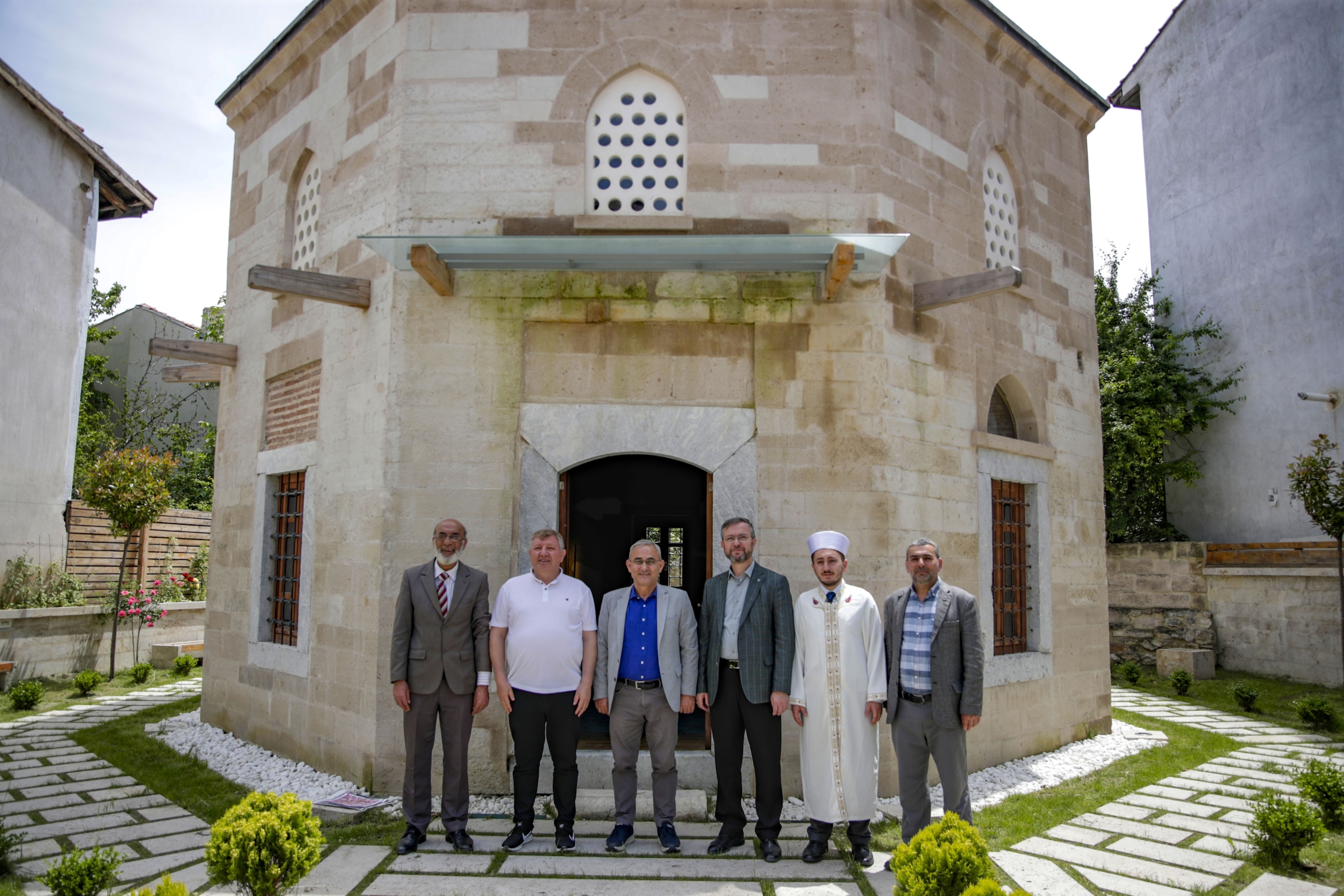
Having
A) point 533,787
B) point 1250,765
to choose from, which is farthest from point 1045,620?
point 533,787

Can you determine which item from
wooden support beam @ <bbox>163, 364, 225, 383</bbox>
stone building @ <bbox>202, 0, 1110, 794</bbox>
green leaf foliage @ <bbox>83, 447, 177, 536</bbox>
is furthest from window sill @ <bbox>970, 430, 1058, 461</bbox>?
green leaf foliage @ <bbox>83, 447, 177, 536</bbox>

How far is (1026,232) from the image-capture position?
870 centimetres

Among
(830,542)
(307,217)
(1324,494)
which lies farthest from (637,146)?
(1324,494)

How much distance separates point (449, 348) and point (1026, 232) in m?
5.74

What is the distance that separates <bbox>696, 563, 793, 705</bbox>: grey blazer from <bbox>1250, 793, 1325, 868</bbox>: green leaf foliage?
2.82 meters

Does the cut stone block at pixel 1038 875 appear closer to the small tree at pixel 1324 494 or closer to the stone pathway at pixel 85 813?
the stone pathway at pixel 85 813

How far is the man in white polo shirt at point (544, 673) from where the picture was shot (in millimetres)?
5051

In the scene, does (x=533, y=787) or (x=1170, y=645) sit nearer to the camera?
(x=533, y=787)

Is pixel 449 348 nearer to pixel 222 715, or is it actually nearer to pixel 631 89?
pixel 631 89

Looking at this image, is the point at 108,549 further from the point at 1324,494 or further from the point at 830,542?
the point at 1324,494

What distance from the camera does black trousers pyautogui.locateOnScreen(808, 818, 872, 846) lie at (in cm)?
497

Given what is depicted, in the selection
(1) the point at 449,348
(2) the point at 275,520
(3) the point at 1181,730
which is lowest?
(3) the point at 1181,730

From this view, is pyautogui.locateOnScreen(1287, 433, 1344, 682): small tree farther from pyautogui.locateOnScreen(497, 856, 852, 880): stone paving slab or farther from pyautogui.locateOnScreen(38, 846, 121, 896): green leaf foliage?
pyautogui.locateOnScreen(38, 846, 121, 896): green leaf foliage

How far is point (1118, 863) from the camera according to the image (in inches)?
200
